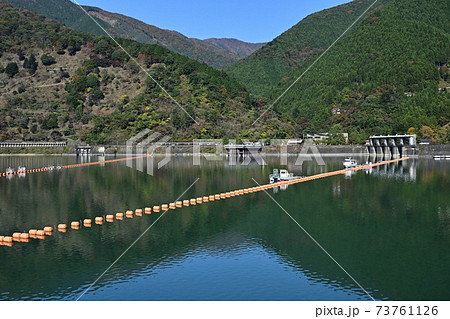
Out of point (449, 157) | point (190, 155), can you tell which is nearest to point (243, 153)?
point (190, 155)

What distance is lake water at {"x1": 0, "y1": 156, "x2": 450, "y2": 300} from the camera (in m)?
30.1

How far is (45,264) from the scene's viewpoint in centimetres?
3503

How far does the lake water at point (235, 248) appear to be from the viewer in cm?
3006

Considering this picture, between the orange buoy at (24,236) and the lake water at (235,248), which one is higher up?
the orange buoy at (24,236)

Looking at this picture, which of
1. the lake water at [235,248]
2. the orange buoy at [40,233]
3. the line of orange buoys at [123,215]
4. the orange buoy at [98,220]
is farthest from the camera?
the orange buoy at [98,220]

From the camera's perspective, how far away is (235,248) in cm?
4028

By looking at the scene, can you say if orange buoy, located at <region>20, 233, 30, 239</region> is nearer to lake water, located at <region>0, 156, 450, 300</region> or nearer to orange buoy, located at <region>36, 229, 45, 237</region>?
lake water, located at <region>0, 156, 450, 300</region>

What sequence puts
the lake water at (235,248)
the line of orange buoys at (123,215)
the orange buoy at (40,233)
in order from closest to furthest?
the lake water at (235,248)
the line of orange buoys at (123,215)
the orange buoy at (40,233)

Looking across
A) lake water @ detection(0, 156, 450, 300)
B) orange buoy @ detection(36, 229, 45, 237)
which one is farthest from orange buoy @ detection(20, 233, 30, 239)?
orange buoy @ detection(36, 229, 45, 237)

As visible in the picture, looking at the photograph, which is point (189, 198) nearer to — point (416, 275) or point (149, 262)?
point (149, 262)

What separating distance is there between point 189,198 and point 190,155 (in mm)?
126240

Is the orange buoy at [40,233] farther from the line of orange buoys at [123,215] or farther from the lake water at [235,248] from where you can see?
the lake water at [235,248]

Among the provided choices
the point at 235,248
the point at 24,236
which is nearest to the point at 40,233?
the point at 24,236

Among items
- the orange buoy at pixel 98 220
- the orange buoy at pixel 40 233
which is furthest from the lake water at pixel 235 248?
the orange buoy at pixel 98 220
